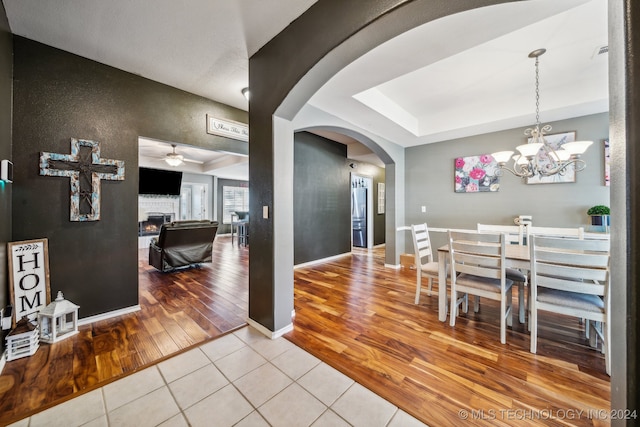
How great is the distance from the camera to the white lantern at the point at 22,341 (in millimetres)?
1845

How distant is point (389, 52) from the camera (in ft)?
6.77

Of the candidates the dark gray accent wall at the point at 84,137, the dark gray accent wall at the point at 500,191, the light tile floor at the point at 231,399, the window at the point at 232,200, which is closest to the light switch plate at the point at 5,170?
the dark gray accent wall at the point at 84,137

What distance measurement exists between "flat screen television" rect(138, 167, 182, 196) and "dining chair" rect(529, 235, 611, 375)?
889 centimetres

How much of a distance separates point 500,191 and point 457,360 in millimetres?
3267

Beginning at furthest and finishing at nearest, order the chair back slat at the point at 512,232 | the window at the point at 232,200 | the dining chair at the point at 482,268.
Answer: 1. the window at the point at 232,200
2. the chair back slat at the point at 512,232
3. the dining chair at the point at 482,268

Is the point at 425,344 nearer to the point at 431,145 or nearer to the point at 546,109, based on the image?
the point at 546,109

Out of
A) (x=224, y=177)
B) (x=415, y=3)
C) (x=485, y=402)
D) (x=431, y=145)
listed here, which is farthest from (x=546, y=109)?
(x=224, y=177)

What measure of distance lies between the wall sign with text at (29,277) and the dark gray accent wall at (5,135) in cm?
5

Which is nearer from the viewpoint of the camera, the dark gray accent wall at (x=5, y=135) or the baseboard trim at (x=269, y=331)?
the dark gray accent wall at (x=5, y=135)

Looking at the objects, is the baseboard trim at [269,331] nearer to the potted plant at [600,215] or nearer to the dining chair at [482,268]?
the dining chair at [482,268]

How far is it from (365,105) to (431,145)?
7.54 ft

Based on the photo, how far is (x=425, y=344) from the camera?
6.86ft

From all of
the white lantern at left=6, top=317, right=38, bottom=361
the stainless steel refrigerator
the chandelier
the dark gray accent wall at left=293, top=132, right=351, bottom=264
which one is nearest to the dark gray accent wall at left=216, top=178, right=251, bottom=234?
the stainless steel refrigerator

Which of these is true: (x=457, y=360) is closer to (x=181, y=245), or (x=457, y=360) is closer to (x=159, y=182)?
(x=181, y=245)
